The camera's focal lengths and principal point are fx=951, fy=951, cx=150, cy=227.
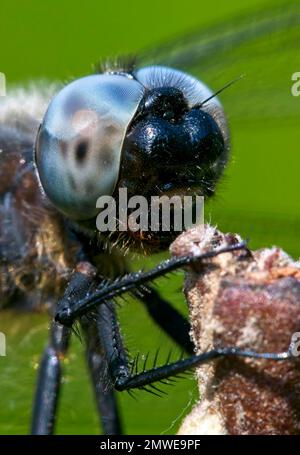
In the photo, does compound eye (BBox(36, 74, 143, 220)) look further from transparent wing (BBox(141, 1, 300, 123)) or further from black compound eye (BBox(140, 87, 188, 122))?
transparent wing (BBox(141, 1, 300, 123))

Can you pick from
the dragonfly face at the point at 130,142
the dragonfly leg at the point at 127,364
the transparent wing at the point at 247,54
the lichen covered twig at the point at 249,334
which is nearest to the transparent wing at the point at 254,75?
the transparent wing at the point at 247,54

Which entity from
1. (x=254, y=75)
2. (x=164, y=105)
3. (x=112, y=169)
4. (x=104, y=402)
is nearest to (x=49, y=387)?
(x=104, y=402)

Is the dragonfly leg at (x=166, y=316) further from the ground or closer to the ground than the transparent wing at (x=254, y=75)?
closer to the ground

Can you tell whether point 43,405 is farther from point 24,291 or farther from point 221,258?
point 221,258

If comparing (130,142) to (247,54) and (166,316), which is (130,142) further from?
(247,54)

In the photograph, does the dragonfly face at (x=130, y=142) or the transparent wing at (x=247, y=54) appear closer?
the dragonfly face at (x=130, y=142)

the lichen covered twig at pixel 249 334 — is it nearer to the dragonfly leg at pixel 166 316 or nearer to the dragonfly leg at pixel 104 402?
the dragonfly leg at pixel 104 402
